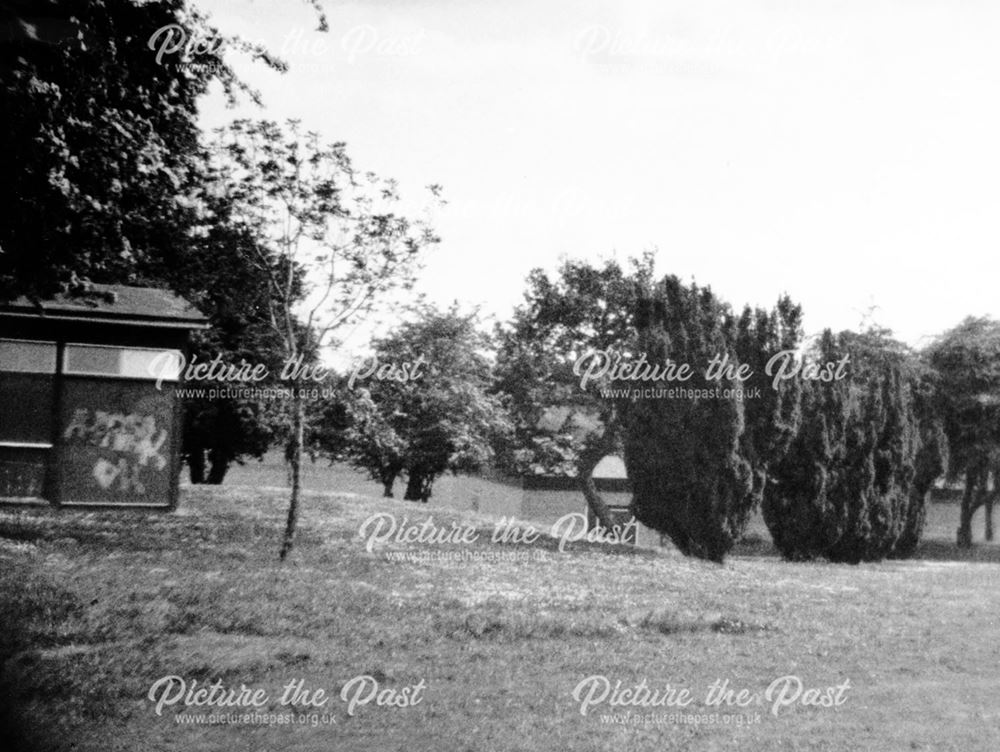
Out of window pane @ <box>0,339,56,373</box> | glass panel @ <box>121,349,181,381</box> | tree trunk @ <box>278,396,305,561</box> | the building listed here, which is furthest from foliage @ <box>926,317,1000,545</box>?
window pane @ <box>0,339,56,373</box>

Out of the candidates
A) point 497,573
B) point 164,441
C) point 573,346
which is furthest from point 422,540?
point 573,346

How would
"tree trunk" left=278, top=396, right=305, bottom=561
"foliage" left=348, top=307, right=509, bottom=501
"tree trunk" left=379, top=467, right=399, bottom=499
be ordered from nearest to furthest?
"tree trunk" left=278, top=396, right=305, bottom=561 < "foliage" left=348, top=307, right=509, bottom=501 < "tree trunk" left=379, top=467, right=399, bottom=499

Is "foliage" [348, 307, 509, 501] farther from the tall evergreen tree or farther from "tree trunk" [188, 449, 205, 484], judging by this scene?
the tall evergreen tree

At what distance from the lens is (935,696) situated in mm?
8352

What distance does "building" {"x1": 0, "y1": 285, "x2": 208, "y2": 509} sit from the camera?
1594cm

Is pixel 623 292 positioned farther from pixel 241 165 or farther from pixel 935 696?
pixel 935 696

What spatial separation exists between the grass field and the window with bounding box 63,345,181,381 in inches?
107

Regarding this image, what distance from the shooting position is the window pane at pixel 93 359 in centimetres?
1633

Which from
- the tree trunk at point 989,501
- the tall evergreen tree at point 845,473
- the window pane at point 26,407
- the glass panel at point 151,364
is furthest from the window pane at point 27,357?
the tree trunk at point 989,501

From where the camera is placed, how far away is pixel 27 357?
52.5ft

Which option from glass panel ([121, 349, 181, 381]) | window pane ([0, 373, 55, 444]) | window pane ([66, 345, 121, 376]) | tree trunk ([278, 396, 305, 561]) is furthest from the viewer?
glass panel ([121, 349, 181, 381])

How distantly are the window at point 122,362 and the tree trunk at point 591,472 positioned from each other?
55.8 ft

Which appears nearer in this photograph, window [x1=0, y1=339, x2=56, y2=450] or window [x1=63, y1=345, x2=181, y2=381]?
window [x1=0, y1=339, x2=56, y2=450]

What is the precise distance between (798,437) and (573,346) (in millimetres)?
11525
